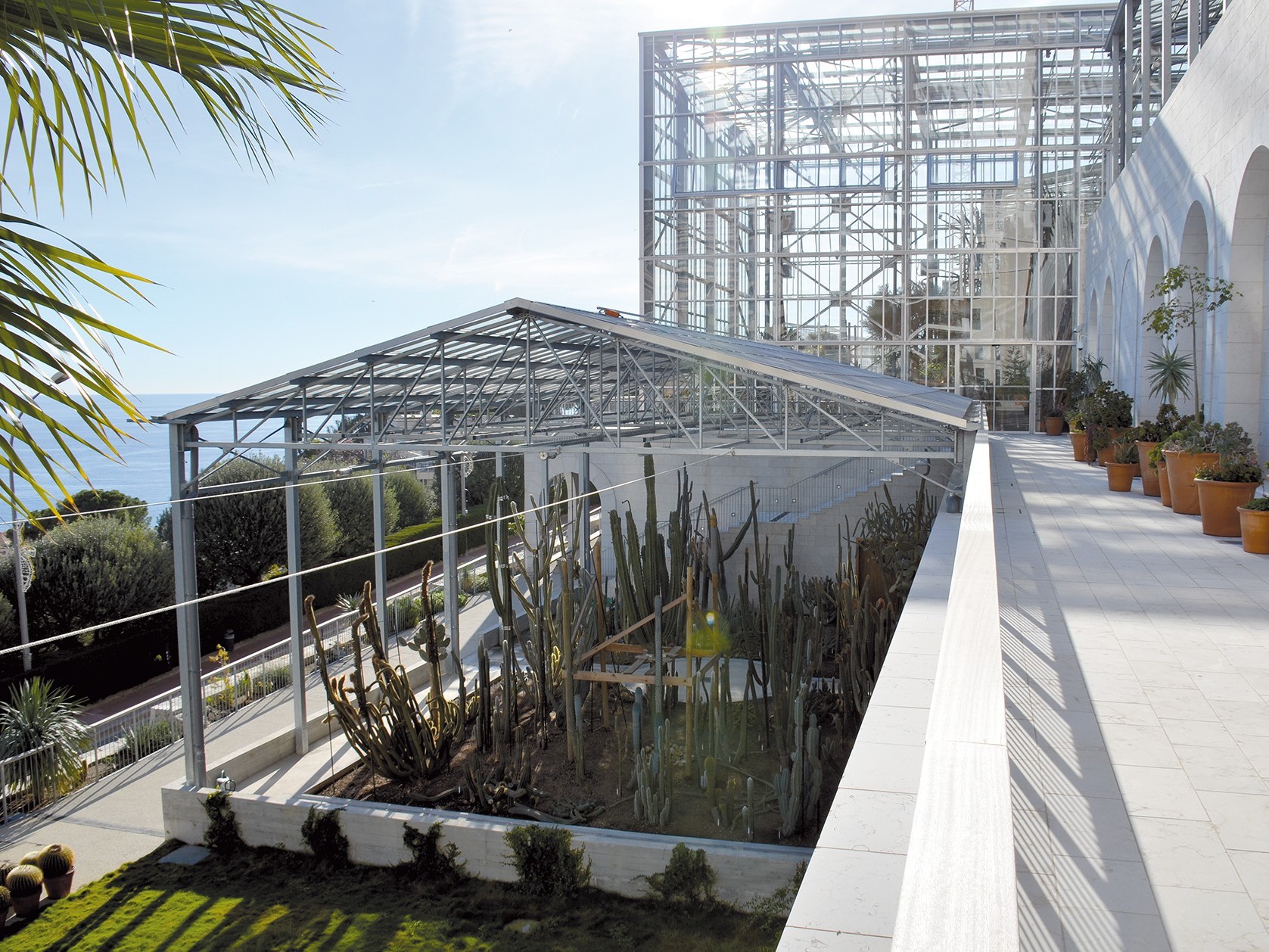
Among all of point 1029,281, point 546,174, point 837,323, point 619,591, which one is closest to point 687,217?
point 837,323

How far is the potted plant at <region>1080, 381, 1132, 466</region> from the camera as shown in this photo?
46.0 ft

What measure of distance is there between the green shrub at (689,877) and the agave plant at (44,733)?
29.2 ft

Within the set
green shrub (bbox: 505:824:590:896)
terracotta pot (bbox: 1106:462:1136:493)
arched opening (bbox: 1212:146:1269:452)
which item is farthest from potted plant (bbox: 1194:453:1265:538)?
green shrub (bbox: 505:824:590:896)

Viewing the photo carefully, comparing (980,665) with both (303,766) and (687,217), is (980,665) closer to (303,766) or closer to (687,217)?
(303,766)

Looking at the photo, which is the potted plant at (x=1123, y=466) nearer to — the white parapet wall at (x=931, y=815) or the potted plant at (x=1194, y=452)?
the potted plant at (x=1194, y=452)

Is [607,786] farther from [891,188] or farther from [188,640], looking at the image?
[891,188]

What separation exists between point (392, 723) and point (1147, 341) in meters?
13.0

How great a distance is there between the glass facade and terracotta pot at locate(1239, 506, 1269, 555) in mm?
17821

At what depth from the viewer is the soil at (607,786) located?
867 cm

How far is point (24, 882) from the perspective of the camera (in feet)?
29.6

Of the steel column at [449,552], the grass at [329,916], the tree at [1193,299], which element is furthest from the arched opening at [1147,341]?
the grass at [329,916]

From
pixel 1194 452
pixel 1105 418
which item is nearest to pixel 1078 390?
pixel 1105 418

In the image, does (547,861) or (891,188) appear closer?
(547,861)

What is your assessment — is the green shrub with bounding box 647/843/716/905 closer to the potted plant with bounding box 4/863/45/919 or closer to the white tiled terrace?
the white tiled terrace
